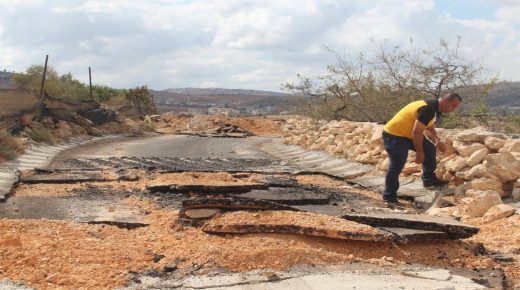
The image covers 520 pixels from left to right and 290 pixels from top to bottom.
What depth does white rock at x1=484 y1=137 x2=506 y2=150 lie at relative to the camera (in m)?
7.07

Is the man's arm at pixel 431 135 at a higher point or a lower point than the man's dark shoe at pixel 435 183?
higher

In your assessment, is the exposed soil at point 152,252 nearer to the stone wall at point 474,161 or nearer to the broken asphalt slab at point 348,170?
the stone wall at point 474,161

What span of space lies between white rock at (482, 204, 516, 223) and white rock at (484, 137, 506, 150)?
4.86 feet

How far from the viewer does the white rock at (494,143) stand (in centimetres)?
707

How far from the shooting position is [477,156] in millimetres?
7066

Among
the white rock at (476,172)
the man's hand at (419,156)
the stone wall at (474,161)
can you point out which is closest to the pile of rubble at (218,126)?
the stone wall at (474,161)

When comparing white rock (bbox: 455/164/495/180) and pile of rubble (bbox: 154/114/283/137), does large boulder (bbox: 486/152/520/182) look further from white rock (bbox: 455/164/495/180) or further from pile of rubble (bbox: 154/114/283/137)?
pile of rubble (bbox: 154/114/283/137)

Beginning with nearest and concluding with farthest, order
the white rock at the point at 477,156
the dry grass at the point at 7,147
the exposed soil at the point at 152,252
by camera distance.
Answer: the exposed soil at the point at 152,252
the white rock at the point at 477,156
the dry grass at the point at 7,147

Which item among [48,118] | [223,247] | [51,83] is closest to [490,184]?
[223,247]

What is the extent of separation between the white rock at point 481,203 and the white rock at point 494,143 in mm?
1218

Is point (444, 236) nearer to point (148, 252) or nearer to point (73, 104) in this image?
point (148, 252)

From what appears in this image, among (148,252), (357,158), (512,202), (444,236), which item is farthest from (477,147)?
(148,252)

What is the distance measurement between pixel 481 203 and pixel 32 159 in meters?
8.60

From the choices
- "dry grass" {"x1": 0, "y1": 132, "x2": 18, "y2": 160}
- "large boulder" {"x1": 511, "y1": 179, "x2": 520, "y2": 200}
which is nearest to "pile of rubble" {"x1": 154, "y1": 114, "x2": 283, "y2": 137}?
"dry grass" {"x1": 0, "y1": 132, "x2": 18, "y2": 160}
